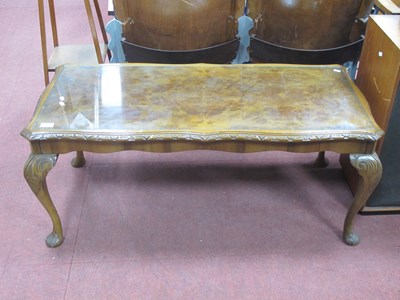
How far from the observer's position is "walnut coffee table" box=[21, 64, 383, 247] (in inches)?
54.1

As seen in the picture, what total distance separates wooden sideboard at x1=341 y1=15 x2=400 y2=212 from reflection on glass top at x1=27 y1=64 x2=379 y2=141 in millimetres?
97

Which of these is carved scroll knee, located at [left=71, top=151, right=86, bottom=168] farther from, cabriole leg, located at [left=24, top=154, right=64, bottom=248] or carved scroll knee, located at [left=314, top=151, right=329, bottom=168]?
carved scroll knee, located at [left=314, top=151, right=329, bottom=168]

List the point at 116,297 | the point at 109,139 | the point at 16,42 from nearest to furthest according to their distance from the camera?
the point at 109,139 → the point at 116,297 → the point at 16,42

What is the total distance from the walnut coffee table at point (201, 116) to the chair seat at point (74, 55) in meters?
0.45

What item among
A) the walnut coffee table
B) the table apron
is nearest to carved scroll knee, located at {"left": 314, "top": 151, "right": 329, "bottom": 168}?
the walnut coffee table

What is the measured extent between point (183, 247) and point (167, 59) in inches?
36.7

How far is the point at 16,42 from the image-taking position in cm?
A: 318

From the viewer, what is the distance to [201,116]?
1446mm

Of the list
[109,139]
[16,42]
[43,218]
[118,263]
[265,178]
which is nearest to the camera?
[109,139]

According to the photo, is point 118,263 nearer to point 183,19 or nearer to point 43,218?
point 43,218

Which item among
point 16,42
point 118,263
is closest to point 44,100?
point 118,263

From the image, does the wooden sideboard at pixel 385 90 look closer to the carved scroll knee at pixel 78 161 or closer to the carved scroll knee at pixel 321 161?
the carved scroll knee at pixel 321 161

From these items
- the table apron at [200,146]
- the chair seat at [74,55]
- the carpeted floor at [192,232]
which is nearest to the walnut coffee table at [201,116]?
the table apron at [200,146]

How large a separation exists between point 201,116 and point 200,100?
104 mm
